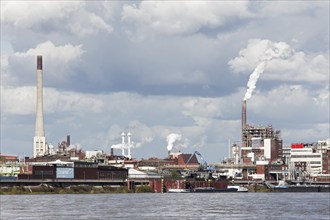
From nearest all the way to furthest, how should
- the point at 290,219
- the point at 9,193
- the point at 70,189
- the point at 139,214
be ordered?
1. the point at 290,219
2. the point at 139,214
3. the point at 9,193
4. the point at 70,189

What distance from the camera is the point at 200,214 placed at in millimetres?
90562

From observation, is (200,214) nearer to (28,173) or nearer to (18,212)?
(18,212)

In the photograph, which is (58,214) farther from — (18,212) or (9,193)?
(9,193)

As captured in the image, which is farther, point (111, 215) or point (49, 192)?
point (49, 192)

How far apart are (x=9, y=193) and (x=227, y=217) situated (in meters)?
101

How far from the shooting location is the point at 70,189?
634 ft

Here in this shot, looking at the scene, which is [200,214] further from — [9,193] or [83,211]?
[9,193]

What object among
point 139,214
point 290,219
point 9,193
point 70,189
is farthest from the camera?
point 70,189

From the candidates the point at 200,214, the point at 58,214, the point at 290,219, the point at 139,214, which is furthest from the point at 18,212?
the point at 290,219

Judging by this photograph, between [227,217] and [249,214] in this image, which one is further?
[249,214]

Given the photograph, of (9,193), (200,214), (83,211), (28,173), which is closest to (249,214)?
(200,214)

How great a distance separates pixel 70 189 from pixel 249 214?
345 ft

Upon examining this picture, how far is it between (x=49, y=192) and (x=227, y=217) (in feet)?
352

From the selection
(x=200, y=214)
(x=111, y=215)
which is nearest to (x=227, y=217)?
(x=200, y=214)
